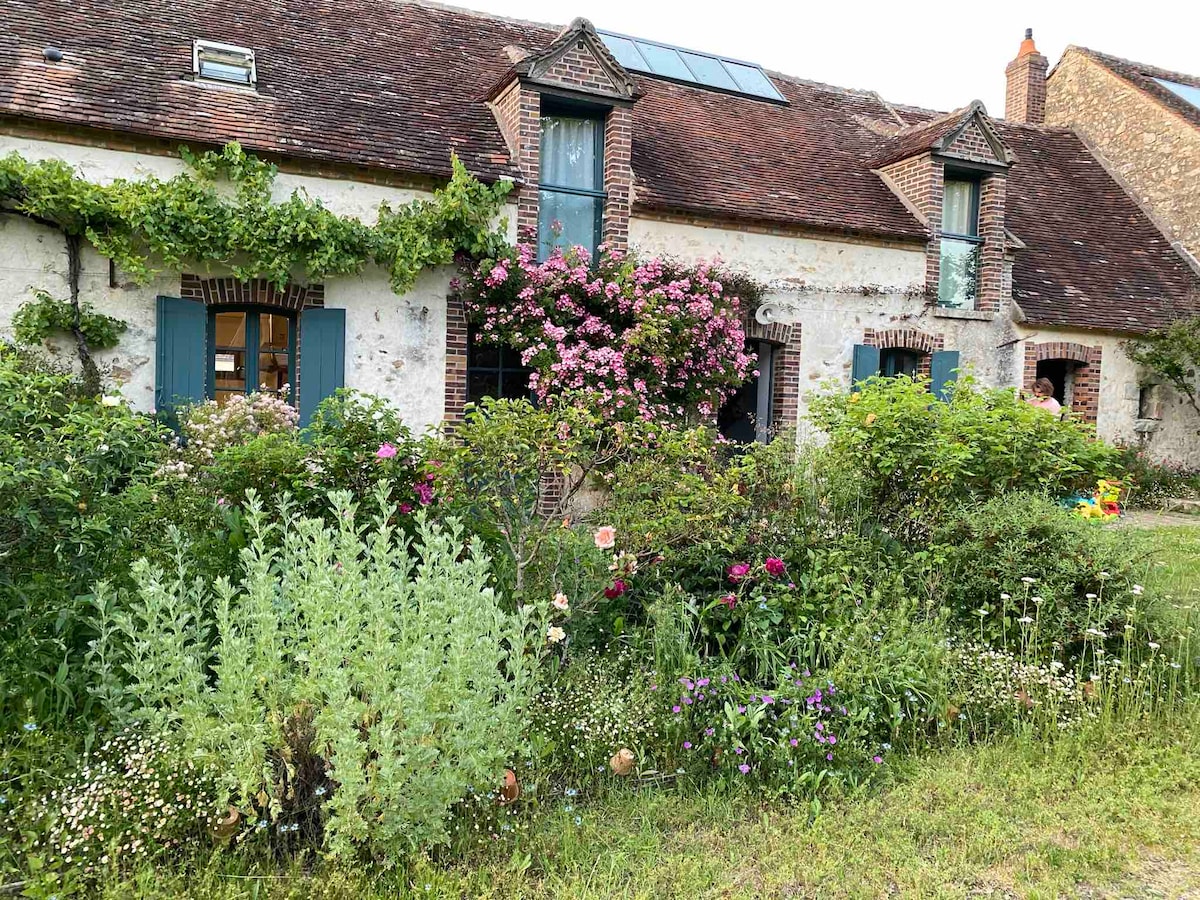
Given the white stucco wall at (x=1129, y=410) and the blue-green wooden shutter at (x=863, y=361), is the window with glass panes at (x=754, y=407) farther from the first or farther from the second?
the white stucco wall at (x=1129, y=410)

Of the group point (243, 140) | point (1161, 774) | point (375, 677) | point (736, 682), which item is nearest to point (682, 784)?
point (736, 682)

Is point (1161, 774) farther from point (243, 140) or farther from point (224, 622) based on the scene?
point (243, 140)

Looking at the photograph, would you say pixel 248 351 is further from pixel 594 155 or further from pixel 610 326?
pixel 594 155


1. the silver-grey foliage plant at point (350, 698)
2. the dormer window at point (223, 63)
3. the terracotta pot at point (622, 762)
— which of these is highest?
the dormer window at point (223, 63)

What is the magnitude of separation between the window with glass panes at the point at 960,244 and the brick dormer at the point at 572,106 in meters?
4.98

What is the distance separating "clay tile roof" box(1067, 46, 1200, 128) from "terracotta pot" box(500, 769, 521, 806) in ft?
55.3

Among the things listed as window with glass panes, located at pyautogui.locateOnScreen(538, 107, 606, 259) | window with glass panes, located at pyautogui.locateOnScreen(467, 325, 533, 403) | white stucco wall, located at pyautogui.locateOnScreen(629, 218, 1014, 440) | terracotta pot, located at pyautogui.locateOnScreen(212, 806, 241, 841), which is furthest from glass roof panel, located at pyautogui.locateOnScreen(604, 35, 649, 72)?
terracotta pot, located at pyautogui.locateOnScreen(212, 806, 241, 841)

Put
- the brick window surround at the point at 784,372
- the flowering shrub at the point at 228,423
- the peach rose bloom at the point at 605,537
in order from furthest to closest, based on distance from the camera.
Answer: the brick window surround at the point at 784,372
the flowering shrub at the point at 228,423
the peach rose bloom at the point at 605,537

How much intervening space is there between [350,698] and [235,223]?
256 inches

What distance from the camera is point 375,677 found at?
8.07ft

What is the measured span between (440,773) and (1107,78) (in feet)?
60.9

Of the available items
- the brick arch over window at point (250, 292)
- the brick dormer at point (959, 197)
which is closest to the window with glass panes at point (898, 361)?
the brick dormer at point (959, 197)

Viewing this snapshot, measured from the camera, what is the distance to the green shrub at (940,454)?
500 cm

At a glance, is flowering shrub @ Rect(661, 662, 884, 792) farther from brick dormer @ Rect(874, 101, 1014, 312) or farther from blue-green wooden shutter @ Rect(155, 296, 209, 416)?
brick dormer @ Rect(874, 101, 1014, 312)
